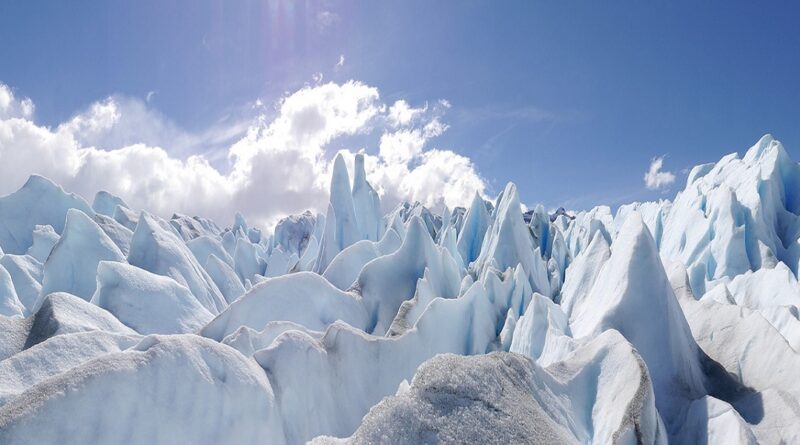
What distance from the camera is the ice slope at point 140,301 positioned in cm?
812

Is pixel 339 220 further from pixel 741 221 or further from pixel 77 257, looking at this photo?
pixel 741 221

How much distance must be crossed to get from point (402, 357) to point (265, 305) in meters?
2.97

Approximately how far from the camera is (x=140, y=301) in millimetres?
8297

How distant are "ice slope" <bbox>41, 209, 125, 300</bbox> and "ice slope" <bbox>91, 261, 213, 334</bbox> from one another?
3.43 metres

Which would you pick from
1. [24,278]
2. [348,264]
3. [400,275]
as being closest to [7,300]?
[24,278]

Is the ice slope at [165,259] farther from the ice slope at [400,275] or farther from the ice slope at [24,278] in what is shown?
the ice slope at [400,275]

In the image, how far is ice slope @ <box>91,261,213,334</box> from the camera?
8.12 metres

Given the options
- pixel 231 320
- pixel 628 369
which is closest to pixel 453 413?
pixel 628 369

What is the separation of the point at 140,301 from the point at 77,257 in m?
4.30

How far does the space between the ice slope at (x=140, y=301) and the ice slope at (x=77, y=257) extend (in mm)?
3435

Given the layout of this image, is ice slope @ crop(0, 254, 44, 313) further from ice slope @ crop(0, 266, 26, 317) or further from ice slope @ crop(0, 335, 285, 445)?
ice slope @ crop(0, 335, 285, 445)

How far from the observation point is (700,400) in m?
4.25

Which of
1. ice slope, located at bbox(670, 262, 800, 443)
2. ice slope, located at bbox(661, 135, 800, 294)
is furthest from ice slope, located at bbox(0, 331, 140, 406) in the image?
ice slope, located at bbox(661, 135, 800, 294)

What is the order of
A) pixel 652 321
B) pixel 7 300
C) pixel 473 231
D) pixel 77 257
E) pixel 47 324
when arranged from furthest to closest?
pixel 473 231, pixel 77 257, pixel 7 300, pixel 47 324, pixel 652 321
